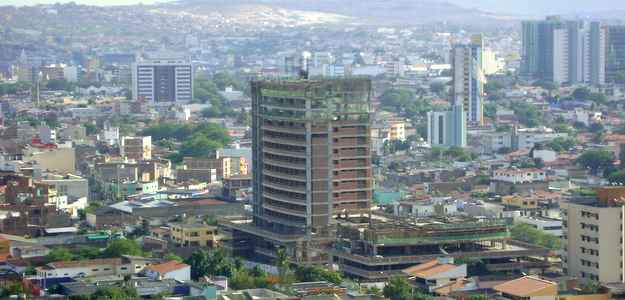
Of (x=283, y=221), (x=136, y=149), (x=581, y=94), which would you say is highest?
(x=283, y=221)

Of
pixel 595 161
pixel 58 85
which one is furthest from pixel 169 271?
pixel 58 85

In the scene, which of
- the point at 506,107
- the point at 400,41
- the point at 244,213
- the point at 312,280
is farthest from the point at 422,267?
the point at 400,41

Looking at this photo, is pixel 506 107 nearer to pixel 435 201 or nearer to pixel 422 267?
pixel 435 201

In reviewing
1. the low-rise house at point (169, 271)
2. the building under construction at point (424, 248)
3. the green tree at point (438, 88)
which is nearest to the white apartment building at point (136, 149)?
the building under construction at point (424, 248)

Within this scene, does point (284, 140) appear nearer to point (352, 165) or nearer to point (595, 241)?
point (352, 165)

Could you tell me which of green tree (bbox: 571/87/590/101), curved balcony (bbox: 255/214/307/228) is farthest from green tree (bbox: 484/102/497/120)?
curved balcony (bbox: 255/214/307/228)

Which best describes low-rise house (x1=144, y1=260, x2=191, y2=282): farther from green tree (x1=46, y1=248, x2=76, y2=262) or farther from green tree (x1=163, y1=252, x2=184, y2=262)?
green tree (x1=46, y1=248, x2=76, y2=262)
